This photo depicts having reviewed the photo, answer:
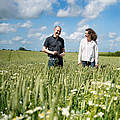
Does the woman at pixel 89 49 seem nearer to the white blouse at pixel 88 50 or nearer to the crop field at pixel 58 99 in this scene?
the white blouse at pixel 88 50

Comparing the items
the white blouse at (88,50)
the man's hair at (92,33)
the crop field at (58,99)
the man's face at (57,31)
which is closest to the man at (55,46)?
the man's face at (57,31)

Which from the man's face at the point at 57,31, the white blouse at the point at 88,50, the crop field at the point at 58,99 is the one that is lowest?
the crop field at the point at 58,99

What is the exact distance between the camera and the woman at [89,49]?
5481mm

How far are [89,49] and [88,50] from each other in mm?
43

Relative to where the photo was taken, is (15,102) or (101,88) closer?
(15,102)

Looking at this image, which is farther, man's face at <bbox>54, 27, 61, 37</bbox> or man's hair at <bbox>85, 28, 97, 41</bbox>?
man's hair at <bbox>85, 28, 97, 41</bbox>

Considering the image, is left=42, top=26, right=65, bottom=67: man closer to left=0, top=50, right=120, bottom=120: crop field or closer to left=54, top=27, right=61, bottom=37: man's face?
left=54, top=27, right=61, bottom=37: man's face

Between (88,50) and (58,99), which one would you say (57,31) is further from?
(58,99)

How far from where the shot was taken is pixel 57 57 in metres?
4.95

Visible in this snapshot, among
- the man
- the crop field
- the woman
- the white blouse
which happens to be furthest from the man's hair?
the crop field

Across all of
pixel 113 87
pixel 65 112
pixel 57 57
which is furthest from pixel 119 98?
pixel 57 57

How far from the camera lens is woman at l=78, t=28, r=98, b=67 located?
548cm

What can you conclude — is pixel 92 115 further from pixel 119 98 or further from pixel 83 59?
pixel 83 59

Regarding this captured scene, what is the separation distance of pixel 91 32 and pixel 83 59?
Answer: 2.86ft
